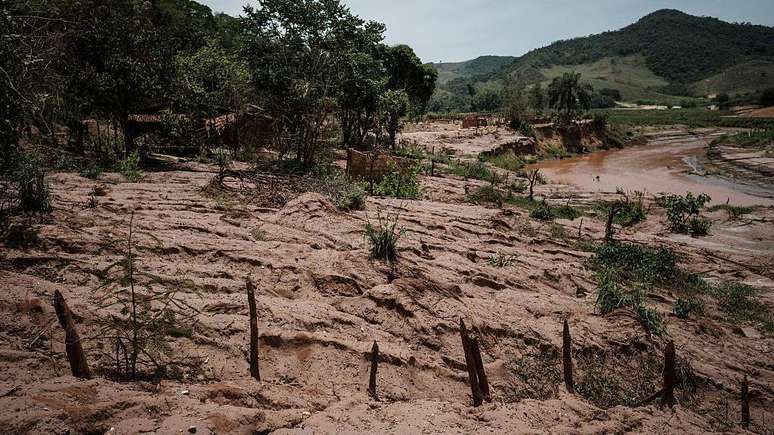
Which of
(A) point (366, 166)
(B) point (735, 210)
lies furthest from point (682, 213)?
(A) point (366, 166)

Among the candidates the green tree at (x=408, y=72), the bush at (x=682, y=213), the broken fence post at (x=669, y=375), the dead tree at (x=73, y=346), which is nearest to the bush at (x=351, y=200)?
the dead tree at (x=73, y=346)

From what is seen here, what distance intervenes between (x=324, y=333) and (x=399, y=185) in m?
9.36


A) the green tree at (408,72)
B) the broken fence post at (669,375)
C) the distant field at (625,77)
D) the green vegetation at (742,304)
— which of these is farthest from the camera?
the distant field at (625,77)

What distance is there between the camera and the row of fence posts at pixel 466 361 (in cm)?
354

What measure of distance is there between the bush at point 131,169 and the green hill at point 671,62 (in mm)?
109522

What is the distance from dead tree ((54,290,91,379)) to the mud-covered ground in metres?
0.10

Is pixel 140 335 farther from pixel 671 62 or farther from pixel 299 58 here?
pixel 671 62

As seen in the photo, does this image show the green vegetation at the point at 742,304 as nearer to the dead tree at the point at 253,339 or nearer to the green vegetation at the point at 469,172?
the dead tree at the point at 253,339

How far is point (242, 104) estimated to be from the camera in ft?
54.4

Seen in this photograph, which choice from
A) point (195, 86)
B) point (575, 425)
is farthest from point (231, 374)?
point (195, 86)

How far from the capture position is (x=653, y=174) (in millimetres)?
28484

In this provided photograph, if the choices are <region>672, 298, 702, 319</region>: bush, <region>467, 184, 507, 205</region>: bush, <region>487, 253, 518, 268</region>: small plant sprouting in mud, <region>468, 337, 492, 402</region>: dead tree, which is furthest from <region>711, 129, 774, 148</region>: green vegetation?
<region>468, 337, 492, 402</region>: dead tree

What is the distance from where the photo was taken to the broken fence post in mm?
4941

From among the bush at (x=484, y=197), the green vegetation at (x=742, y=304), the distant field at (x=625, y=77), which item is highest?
the distant field at (x=625, y=77)
